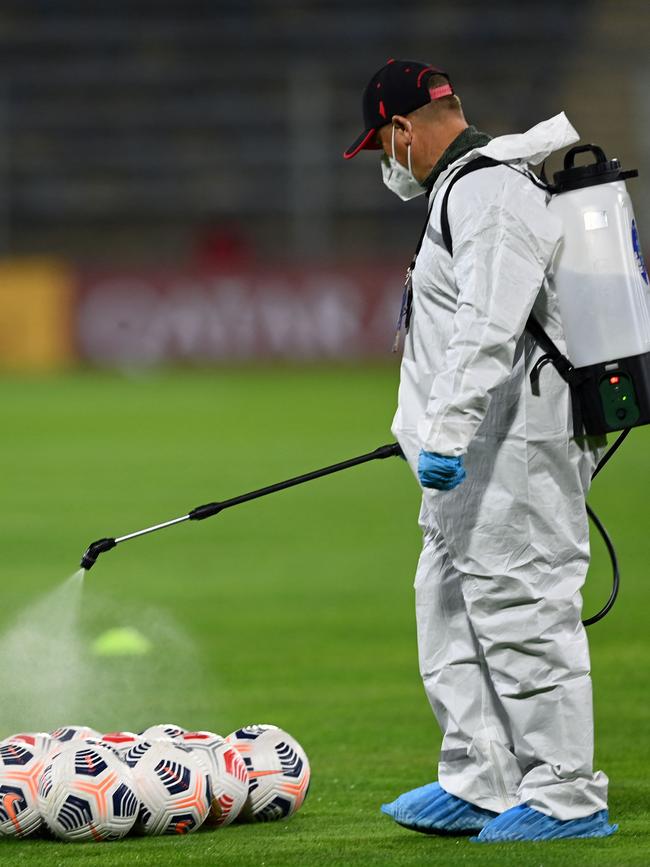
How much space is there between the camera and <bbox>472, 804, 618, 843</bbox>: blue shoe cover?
4.68m

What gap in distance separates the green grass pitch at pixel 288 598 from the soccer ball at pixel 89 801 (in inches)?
2.5

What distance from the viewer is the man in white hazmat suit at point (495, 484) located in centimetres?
456

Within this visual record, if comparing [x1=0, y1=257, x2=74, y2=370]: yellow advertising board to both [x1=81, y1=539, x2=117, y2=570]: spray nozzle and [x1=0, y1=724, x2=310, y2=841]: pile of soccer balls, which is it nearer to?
[x1=81, y1=539, x2=117, y2=570]: spray nozzle

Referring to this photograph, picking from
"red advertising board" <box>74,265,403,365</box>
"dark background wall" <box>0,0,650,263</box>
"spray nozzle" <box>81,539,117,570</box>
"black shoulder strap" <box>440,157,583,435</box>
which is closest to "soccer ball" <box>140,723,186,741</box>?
"spray nozzle" <box>81,539,117,570</box>

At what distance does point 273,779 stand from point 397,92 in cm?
217

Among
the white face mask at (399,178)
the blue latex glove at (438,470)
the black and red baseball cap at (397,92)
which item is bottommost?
the blue latex glove at (438,470)

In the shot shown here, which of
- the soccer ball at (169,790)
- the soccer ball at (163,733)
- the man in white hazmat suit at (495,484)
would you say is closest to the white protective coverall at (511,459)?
the man in white hazmat suit at (495,484)

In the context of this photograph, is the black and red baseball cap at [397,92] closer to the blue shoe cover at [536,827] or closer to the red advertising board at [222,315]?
the blue shoe cover at [536,827]

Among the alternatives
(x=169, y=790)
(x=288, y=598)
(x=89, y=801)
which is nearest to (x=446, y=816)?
(x=169, y=790)

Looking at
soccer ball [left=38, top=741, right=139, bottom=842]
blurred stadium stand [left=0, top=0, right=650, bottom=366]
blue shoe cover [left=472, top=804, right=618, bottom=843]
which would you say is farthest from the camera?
blurred stadium stand [left=0, top=0, right=650, bottom=366]

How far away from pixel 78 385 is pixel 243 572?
634 inches

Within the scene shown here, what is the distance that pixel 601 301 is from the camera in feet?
15.4

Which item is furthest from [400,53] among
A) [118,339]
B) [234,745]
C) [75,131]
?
[234,745]

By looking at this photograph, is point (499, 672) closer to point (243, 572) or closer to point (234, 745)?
point (234, 745)
